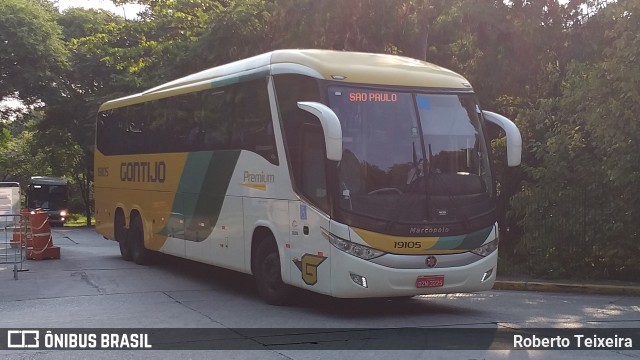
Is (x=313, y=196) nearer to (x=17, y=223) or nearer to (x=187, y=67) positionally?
(x=17, y=223)

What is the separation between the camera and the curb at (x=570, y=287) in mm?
14242

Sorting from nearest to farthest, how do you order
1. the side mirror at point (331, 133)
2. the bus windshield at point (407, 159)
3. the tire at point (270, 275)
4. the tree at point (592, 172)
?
the side mirror at point (331, 133)
the bus windshield at point (407, 159)
the tire at point (270, 275)
the tree at point (592, 172)

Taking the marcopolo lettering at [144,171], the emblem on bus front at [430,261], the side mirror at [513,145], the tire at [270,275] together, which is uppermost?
the side mirror at [513,145]

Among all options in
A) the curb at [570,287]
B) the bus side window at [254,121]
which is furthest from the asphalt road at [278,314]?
the bus side window at [254,121]

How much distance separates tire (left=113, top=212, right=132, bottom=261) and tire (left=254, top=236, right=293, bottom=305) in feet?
24.2

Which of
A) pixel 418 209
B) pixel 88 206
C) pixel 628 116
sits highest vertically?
pixel 628 116

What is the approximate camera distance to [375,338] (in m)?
9.14

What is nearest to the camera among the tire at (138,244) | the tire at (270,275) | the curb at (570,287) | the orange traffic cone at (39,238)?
the tire at (270,275)

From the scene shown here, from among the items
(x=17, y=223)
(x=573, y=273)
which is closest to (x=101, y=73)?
(x=17, y=223)

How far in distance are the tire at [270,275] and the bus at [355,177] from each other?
0.03 m

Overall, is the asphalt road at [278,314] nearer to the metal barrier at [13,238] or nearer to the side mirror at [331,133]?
the metal barrier at [13,238]

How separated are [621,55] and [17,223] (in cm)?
1395

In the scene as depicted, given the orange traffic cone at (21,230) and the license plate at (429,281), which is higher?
the license plate at (429,281)

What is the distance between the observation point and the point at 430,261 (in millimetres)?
10289
